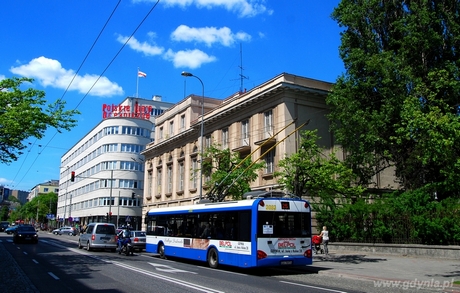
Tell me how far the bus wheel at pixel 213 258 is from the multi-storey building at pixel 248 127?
20.2ft

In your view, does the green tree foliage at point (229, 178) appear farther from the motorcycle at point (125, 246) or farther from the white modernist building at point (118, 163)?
the white modernist building at point (118, 163)

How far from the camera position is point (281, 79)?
33125mm

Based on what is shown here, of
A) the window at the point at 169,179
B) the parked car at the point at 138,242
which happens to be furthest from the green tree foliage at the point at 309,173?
the window at the point at 169,179

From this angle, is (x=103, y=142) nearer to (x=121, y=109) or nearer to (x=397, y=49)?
(x=121, y=109)

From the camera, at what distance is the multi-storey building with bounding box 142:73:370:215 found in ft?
108

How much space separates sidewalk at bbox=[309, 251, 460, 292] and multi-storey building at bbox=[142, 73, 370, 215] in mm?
6711

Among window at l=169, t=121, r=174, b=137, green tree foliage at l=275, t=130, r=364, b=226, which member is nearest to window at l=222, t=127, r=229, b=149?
window at l=169, t=121, r=174, b=137

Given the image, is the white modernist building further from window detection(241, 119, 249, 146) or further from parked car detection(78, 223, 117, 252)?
parked car detection(78, 223, 117, 252)

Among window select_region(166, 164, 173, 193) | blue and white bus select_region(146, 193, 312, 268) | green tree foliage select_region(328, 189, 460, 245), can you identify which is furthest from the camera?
window select_region(166, 164, 173, 193)

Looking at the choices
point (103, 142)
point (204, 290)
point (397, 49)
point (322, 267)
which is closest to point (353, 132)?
point (397, 49)

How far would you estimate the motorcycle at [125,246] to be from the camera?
2385 centimetres

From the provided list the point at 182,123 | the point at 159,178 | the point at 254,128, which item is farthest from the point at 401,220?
the point at 159,178

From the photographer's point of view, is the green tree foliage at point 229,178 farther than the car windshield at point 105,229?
No

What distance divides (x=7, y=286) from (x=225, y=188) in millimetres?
16744
